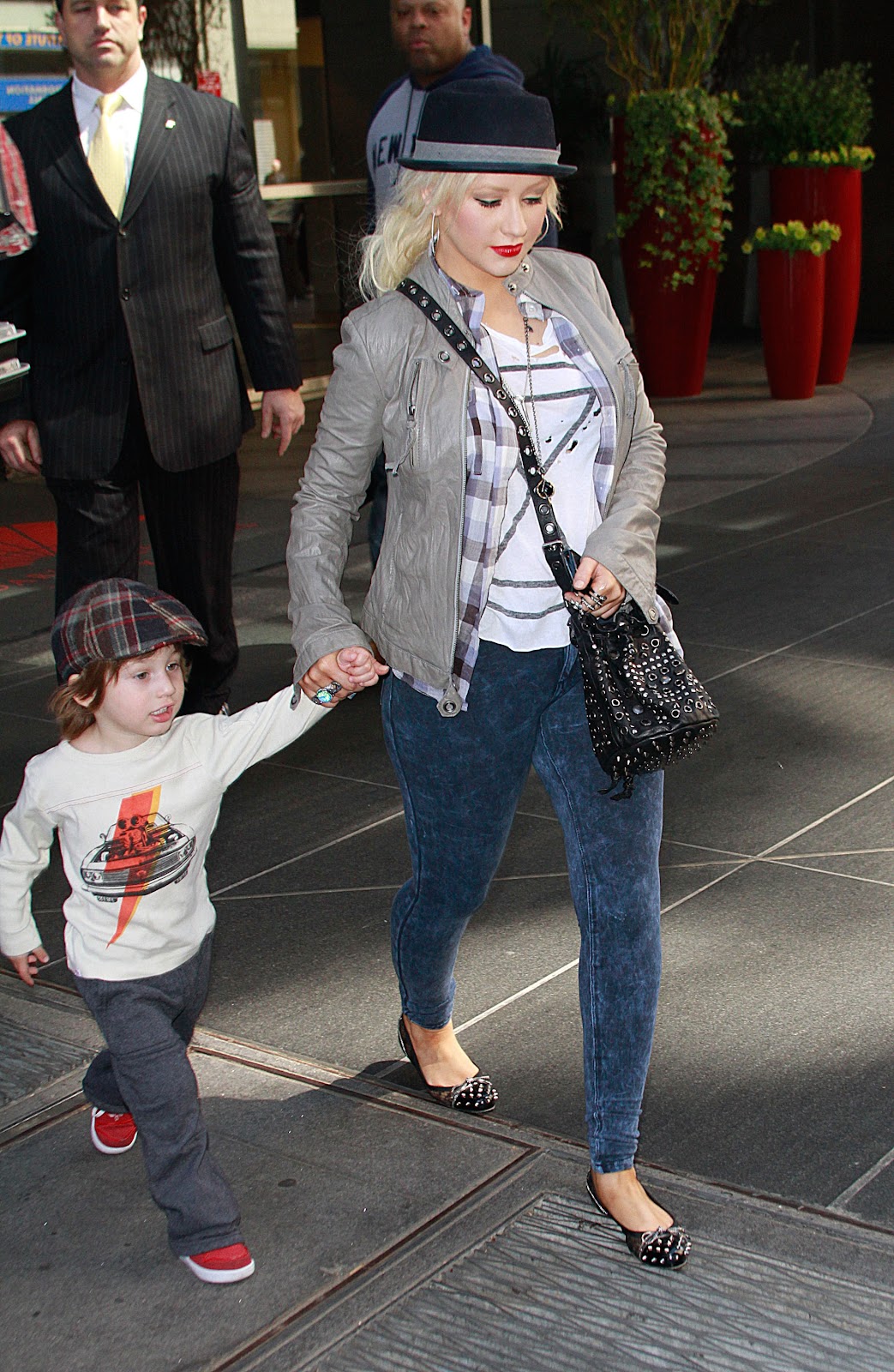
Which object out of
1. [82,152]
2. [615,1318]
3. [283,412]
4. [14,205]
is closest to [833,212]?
[283,412]

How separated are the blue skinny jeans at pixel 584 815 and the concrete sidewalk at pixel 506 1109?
27 cm

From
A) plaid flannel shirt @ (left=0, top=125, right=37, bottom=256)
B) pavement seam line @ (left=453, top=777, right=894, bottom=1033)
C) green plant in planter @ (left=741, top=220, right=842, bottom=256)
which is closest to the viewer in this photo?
pavement seam line @ (left=453, top=777, right=894, bottom=1033)

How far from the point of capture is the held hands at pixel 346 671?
2.69m

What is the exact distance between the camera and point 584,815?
2793 mm

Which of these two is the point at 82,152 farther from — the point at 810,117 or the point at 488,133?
the point at 810,117

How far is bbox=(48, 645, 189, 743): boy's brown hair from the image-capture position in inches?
108

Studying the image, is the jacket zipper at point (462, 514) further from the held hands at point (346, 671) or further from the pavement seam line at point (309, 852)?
the pavement seam line at point (309, 852)

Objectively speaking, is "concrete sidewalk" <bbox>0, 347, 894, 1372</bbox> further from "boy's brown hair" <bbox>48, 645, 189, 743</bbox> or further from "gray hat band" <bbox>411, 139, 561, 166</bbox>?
"gray hat band" <bbox>411, 139, 561, 166</bbox>

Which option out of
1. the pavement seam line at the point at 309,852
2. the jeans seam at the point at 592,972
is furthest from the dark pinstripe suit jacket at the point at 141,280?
the jeans seam at the point at 592,972

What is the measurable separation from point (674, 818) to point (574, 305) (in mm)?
2118

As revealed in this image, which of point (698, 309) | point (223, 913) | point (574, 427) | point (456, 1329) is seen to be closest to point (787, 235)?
point (698, 309)

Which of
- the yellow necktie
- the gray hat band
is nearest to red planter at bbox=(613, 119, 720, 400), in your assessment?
the yellow necktie

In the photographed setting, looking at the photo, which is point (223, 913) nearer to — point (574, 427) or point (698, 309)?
point (574, 427)

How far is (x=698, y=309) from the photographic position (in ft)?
39.8
